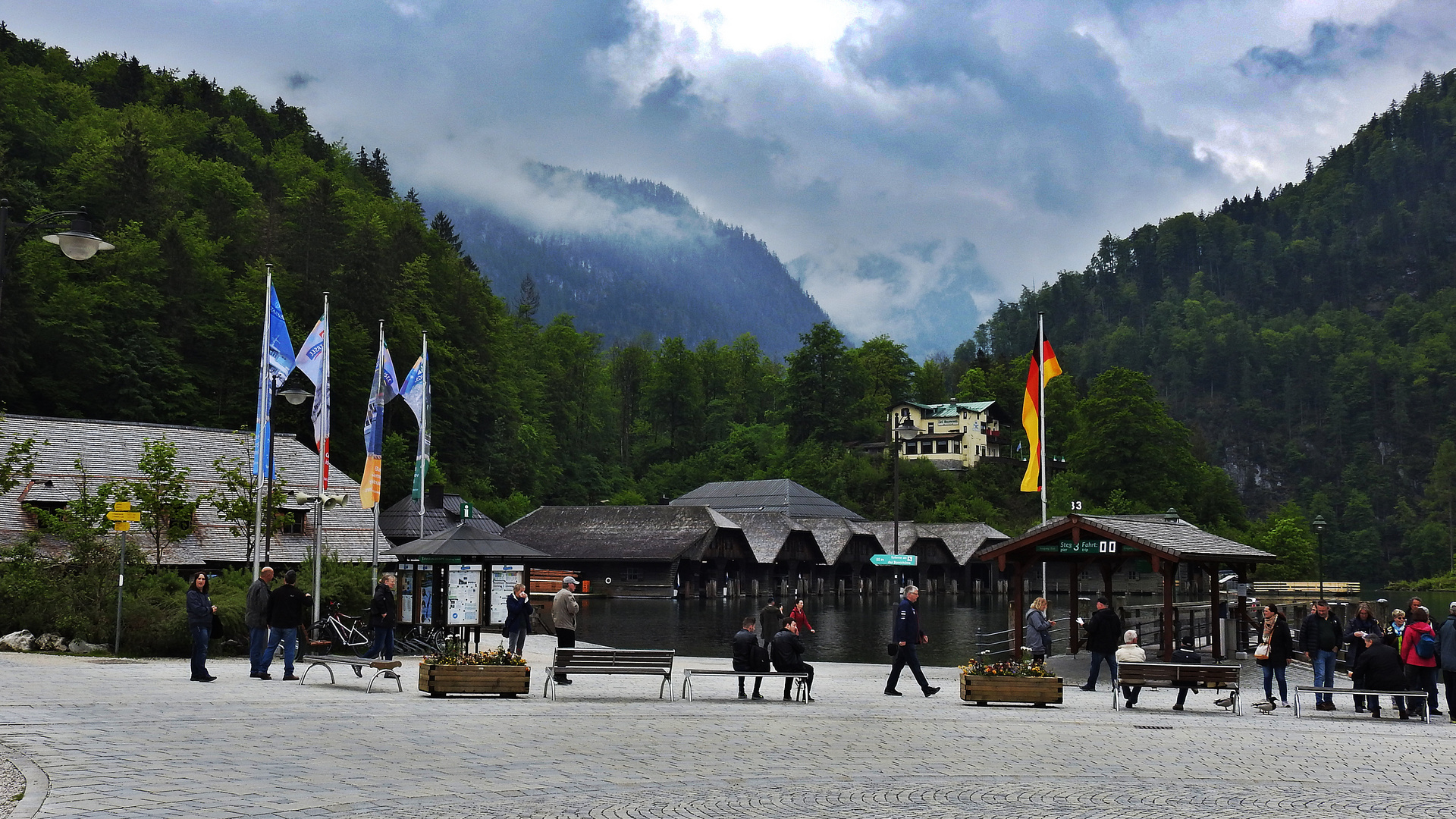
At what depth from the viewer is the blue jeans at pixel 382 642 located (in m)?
24.7

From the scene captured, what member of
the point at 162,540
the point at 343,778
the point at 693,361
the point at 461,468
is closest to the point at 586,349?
the point at 693,361

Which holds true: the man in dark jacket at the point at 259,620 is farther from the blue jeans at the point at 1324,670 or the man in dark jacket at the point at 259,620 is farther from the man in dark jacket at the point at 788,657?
the blue jeans at the point at 1324,670

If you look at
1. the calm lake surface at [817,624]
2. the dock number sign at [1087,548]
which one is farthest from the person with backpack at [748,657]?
the calm lake surface at [817,624]

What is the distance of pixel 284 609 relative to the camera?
2089 cm

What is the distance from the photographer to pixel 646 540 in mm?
84438

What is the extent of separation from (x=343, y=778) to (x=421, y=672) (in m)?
8.72

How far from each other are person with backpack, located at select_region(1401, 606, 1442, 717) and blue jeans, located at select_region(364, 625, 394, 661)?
1761 centimetres

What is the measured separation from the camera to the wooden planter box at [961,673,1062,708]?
1992cm

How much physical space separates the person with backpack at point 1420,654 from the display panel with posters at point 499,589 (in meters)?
19.0

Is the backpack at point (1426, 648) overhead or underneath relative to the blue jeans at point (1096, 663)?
overhead

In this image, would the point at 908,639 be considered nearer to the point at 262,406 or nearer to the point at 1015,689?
the point at 1015,689

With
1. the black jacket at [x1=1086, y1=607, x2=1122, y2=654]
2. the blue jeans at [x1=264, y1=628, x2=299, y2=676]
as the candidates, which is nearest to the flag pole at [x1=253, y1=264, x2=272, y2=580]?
the blue jeans at [x1=264, y1=628, x2=299, y2=676]

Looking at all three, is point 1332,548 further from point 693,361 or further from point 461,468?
point 461,468

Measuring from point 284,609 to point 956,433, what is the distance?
123435 mm
